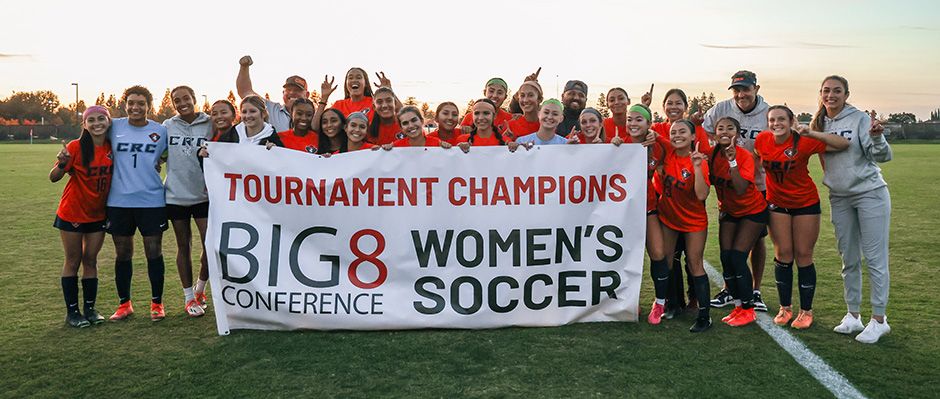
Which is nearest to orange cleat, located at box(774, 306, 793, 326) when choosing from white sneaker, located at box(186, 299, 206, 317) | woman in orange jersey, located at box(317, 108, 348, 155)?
woman in orange jersey, located at box(317, 108, 348, 155)

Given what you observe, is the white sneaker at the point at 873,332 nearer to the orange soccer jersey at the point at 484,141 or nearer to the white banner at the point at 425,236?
the white banner at the point at 425,236

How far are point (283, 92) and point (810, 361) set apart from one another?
485 cm

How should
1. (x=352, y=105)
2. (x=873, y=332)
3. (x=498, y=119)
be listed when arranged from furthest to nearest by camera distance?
(x=498, y=119) < (x=352, y=105) < (x=873, y=332)

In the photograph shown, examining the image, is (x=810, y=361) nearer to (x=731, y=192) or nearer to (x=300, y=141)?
(x=731, y=192)

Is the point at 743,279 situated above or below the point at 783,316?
above

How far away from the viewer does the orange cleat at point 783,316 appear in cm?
547

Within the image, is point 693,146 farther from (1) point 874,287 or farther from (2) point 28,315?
(2) point 28,315

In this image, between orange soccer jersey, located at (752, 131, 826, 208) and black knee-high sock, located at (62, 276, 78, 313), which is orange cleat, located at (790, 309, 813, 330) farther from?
black knee-high sock, located at (62, 276, 78, 313)

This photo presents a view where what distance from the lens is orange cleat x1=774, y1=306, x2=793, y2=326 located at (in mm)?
5469

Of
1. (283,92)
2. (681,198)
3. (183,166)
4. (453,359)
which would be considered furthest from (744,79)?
(183,166)

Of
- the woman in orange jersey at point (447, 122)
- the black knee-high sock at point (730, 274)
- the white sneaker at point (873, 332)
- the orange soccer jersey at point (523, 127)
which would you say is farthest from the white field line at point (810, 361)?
the woman in orange jersey at point (447, 122)

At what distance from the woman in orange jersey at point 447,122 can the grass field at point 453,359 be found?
1.83 metres

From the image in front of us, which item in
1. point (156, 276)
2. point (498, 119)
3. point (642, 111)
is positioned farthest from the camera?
point (498, 119)

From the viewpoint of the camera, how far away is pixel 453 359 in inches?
183
